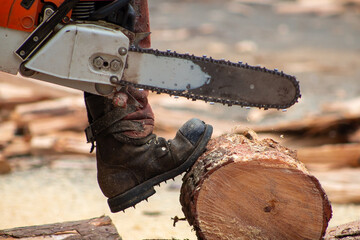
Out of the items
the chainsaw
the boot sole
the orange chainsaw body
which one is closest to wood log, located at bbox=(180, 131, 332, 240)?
the boot sole

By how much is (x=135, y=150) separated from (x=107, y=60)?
1.37 feet

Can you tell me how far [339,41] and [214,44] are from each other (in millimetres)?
2059

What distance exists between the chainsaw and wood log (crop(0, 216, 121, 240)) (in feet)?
1.99

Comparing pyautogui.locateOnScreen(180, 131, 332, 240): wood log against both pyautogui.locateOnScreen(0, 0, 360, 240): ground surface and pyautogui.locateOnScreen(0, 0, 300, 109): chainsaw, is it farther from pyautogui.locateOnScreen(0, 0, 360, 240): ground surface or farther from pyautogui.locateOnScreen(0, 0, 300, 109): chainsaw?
pyautogui.locateOnScreen(0, 0, 360, 240): ground surface

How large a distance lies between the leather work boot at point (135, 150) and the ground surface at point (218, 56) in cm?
78

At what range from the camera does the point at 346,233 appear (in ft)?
8.09

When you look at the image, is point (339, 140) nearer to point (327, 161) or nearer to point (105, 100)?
point (327, 161)

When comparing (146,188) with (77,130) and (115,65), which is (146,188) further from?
(77,130)

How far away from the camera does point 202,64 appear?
2.33 meters

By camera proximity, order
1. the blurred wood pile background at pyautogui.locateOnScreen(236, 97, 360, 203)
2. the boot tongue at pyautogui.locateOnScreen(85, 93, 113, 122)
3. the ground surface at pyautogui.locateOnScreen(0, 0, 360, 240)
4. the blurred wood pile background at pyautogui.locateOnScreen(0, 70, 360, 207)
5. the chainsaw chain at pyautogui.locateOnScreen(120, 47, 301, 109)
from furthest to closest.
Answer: the blurred wood pile background at pyautogui.locateOnScreen(0, 70, 360, 207) < the blurred wood pile background at pyautogui.locateOnScreen(236, 97, 360, 203) < the ground surface at pyautogui.locateOnScreen(0, 0, 360, 240) < the boot tongue at pyautogui.locateOnScreen(85, 93, 113, 122) < the chainsaw chain at pyautogui.locateOnScreen(120, 47, 301, 109)

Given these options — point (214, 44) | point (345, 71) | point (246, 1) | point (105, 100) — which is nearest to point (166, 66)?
point (105, 100)

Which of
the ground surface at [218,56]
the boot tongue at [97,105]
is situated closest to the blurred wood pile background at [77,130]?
the ground surface at [218,56]

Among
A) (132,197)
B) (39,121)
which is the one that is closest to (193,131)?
(132,197)

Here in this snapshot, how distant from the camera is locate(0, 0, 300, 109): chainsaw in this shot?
7.18 feet
